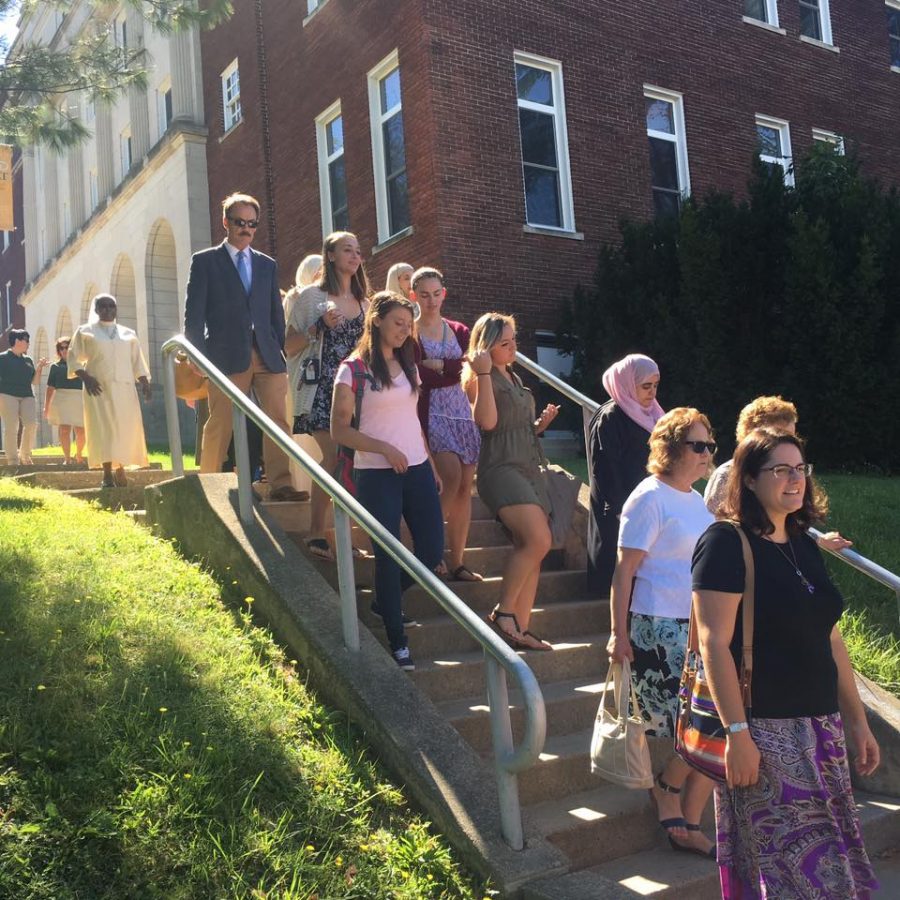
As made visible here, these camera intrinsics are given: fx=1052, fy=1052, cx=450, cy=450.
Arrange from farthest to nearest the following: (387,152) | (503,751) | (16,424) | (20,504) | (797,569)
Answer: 1. (387,152)
2. (16,424)
3. (20,504)
4. (503,751)
5. (797,569)

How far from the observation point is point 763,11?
1752 cm

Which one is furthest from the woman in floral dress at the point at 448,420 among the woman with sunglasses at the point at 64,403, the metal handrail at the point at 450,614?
the woman with sunglasses at the point at 64,403

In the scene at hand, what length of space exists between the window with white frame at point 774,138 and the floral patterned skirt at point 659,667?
47.9ft

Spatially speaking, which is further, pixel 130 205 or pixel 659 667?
pixel 130 205

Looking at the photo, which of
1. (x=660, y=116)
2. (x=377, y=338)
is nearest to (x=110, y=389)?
(x=377, y=338)

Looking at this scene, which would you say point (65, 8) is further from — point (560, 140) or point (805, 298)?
point (805, 298)

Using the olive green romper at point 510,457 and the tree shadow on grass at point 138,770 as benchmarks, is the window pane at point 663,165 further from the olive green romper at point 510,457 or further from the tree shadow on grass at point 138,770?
the tree shadow on grass at point 138,770

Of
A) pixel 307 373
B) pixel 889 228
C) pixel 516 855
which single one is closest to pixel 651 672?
pixel 516 855

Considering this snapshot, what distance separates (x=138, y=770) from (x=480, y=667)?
6.02 feet

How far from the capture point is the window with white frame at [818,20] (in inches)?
715

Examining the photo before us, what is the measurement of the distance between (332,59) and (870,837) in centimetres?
1437

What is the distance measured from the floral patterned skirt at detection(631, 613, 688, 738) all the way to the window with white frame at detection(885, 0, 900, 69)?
18.5 metres

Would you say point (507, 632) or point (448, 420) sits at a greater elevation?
point (448, 420)

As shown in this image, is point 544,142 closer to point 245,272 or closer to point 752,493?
point 245,272
